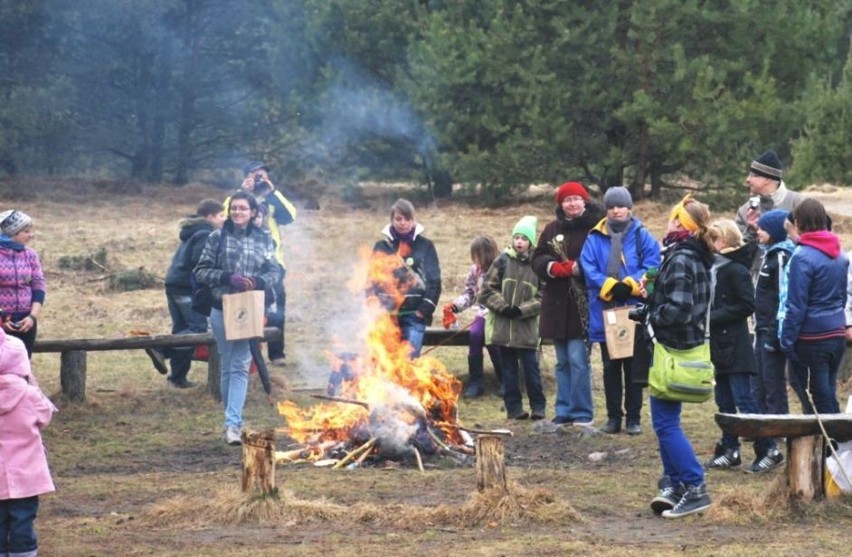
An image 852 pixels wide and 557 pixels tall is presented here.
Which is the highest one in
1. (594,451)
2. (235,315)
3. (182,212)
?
(182,212)

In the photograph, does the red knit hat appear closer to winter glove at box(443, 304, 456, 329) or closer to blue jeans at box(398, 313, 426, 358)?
blue jeans at box(398, 313, 426, 358)

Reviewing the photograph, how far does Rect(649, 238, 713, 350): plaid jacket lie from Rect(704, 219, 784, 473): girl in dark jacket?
4.74 feet

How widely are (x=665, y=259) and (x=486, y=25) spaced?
808 inches

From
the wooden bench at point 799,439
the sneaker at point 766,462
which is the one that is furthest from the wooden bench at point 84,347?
the wooden bench at point 799,439

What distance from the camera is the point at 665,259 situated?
8.31 metres

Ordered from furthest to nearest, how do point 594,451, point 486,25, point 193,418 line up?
point 486,25 → point 193,418 → point 594,451

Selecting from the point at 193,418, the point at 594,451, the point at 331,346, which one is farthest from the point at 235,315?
the point at 331,346

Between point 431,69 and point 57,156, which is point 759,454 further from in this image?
point 57,156

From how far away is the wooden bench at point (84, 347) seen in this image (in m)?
13.2

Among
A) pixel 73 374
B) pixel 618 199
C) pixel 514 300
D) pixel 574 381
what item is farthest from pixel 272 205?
pixel 618 199

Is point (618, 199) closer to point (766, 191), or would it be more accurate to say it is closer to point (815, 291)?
point (766, 191)

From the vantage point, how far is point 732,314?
9805mm

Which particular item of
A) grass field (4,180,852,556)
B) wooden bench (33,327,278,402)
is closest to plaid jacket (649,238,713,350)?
grass field (4,180,852,556)

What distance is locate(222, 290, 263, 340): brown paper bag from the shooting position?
36.3 feet
